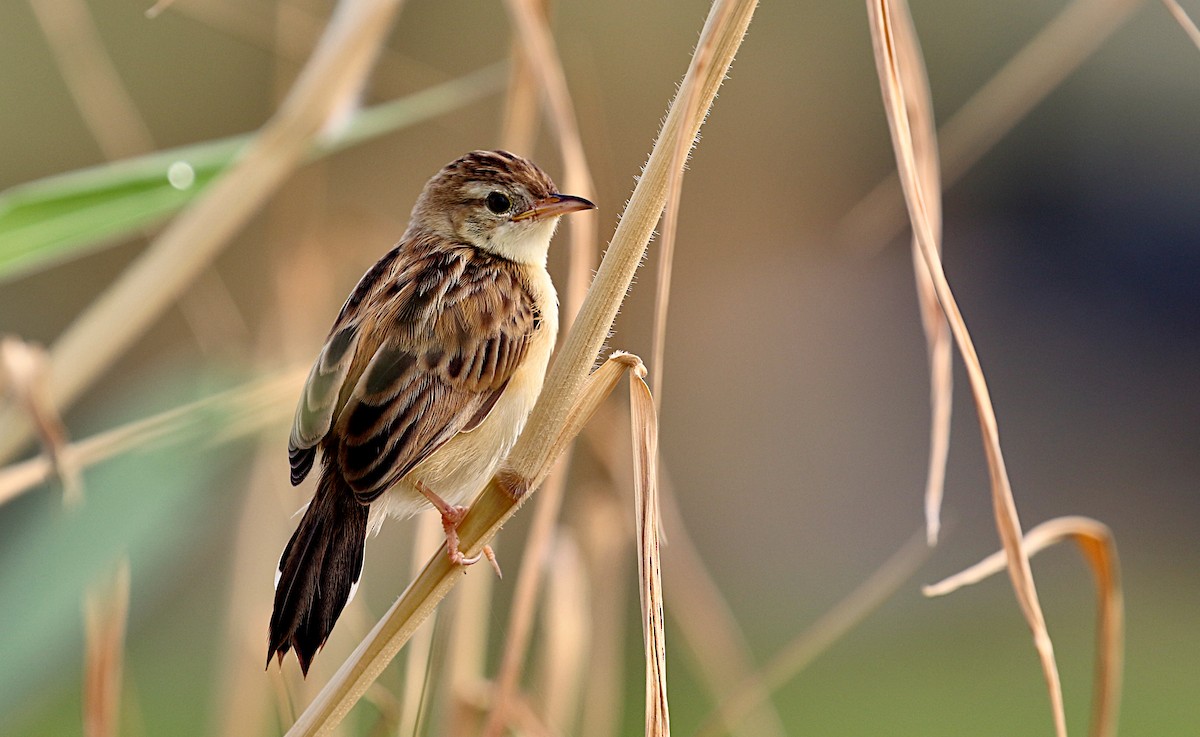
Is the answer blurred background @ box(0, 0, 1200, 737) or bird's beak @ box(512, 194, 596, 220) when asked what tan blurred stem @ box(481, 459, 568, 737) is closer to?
bird's beak @ box(512, 194, 596, 220)

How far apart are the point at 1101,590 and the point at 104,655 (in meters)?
1.38

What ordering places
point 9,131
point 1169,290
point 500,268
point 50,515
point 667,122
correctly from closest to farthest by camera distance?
point 667,122, point 50,515, point 500,268, point 9,131, point 1169,290

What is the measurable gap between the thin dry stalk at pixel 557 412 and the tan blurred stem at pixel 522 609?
0.22m

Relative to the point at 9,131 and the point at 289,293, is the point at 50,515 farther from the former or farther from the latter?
the point at 9,131

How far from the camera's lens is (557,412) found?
4.38 feet

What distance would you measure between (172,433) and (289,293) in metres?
0.60

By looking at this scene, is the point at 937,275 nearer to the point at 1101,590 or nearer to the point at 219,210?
the point at 1101,590

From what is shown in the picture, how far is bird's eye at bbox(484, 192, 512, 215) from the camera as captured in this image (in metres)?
2.21

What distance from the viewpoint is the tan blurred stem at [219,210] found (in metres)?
1.73

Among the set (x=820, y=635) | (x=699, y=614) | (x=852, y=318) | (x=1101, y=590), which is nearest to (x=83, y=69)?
(x=699, y=614)

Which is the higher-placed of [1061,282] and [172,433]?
[1061,282]

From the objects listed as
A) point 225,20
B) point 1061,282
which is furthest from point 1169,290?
point 225,20

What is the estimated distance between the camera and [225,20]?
10.4 ft

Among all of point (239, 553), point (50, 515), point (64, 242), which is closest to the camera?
point (64, 242)
